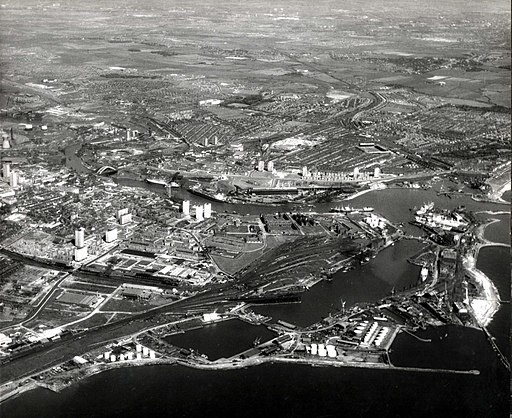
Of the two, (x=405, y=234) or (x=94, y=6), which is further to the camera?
(x=94, y=6)

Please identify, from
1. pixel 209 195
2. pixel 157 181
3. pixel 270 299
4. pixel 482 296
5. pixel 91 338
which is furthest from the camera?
pixel 157 181

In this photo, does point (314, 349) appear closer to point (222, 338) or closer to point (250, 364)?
point (250, 364)

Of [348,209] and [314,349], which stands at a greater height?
[314,349]

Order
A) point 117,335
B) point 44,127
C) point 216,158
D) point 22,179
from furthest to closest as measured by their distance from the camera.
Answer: point 44,127 < point 216,158 < point 22,179 < point 117,335

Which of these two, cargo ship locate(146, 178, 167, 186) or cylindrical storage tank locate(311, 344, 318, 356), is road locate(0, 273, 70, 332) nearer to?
cylindrical storage tank locate(311, 344, 318, 356)

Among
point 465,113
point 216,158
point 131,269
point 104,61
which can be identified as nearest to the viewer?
point 131,269

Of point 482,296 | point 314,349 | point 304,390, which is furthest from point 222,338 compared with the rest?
point 482,296

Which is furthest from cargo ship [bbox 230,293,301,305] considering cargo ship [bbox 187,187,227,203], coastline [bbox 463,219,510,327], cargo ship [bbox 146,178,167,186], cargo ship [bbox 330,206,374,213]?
cargo ship [bbox 146,178,167,186]

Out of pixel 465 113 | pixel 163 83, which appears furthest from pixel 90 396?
pixel 163 83

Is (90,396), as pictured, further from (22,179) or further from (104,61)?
(104,61)
